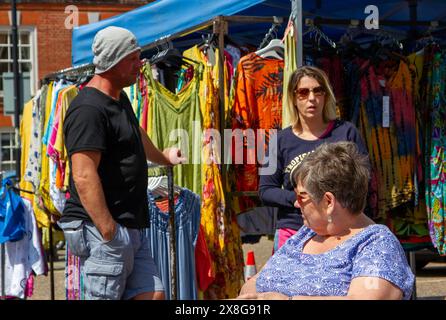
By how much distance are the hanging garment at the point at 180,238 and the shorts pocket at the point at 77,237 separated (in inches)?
74.0

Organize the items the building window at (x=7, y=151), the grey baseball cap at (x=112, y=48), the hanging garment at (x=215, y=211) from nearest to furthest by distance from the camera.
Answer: the grey baseball cap at (x=112, y=48), the hanging garment at (x=215, y=211), the building window at (x=7, y=151)

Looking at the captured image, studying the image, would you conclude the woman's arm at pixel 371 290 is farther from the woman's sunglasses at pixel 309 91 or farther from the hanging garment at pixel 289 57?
the hanging garment at pixel 289 57

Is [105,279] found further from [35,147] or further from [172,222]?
[35,147]

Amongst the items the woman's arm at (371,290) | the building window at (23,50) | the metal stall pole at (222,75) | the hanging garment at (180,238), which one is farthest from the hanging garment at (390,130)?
the building window at (23,50)

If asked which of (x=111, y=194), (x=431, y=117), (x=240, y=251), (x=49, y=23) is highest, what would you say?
(x=49, y=23)

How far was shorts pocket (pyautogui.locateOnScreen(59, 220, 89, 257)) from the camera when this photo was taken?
4785 mm

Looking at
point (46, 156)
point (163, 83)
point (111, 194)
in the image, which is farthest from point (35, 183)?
point (111, 194)

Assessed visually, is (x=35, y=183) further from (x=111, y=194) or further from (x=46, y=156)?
(x=111, y=194)

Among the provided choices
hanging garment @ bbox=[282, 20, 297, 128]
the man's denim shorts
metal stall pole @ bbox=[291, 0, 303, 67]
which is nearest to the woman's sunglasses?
metal stall pole @ bbox=[291, 0, 303, 67]

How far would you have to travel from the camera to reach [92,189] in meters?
4.61

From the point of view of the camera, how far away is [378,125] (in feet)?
22.8

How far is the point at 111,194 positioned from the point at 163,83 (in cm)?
318

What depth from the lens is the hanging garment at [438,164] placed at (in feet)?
22.9

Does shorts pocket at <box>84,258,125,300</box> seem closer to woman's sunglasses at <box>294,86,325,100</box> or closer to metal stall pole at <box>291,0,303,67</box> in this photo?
woman's sunglasses at <box>294,86,325,100</box>
